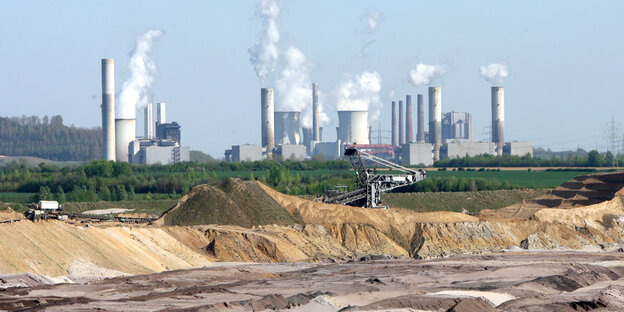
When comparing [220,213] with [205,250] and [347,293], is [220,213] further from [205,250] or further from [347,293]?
[347,293]

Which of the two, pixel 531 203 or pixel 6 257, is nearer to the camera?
pixel 6 257

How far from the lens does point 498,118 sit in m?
179

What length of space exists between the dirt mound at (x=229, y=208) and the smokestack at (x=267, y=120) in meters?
116

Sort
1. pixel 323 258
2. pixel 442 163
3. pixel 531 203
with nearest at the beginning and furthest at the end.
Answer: pixel 323 258 < pixel 531 203 < pixel 442 163

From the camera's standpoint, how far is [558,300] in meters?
32.9

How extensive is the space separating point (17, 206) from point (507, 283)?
44.9 metres

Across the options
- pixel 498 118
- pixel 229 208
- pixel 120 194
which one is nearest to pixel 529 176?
pixel 498 118

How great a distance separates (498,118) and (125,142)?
61626mm

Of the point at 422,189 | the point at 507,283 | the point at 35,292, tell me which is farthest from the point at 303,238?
the point at 422,189

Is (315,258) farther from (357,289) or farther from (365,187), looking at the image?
(357,289)

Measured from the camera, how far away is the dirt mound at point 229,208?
60.7m

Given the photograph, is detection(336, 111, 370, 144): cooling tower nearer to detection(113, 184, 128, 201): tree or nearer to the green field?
the green field

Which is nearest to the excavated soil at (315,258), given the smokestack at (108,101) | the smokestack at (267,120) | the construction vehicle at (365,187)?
the construction vehicle at (365,187)

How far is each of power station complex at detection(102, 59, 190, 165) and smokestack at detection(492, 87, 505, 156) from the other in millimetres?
53109
